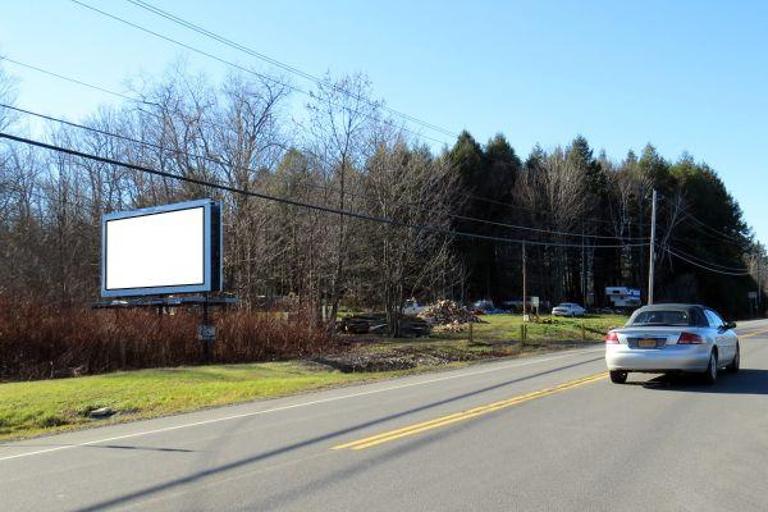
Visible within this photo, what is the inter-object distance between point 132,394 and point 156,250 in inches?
501

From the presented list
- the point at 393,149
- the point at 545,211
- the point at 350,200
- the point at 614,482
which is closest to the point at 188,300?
the point at 350,200

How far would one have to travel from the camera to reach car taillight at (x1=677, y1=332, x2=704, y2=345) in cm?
1406

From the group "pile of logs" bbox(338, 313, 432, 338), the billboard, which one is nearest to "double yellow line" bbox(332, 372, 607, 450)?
the billboard

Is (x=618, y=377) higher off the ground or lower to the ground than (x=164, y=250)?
lower

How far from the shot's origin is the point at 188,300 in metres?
27.5

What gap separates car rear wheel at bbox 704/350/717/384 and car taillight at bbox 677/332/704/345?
576 mm

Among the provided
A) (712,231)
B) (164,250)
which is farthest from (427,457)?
(712,231)

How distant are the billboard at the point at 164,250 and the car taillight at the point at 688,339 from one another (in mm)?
17145

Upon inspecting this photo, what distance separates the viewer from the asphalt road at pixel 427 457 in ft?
21.1

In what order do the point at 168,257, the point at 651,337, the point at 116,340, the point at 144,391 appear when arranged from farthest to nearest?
the point at 168,257
the point at 116,340
the point at 144,391
the point at 651,337

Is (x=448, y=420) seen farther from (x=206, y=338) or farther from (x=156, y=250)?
(x=156, y=250)

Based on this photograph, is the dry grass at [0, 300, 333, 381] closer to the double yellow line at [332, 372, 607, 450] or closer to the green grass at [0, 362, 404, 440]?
the green grass at [0, 362, 404, 440]

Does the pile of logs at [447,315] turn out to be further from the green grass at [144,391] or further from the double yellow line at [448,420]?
the double yellow line at [448,420]

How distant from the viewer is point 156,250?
28844 mm
